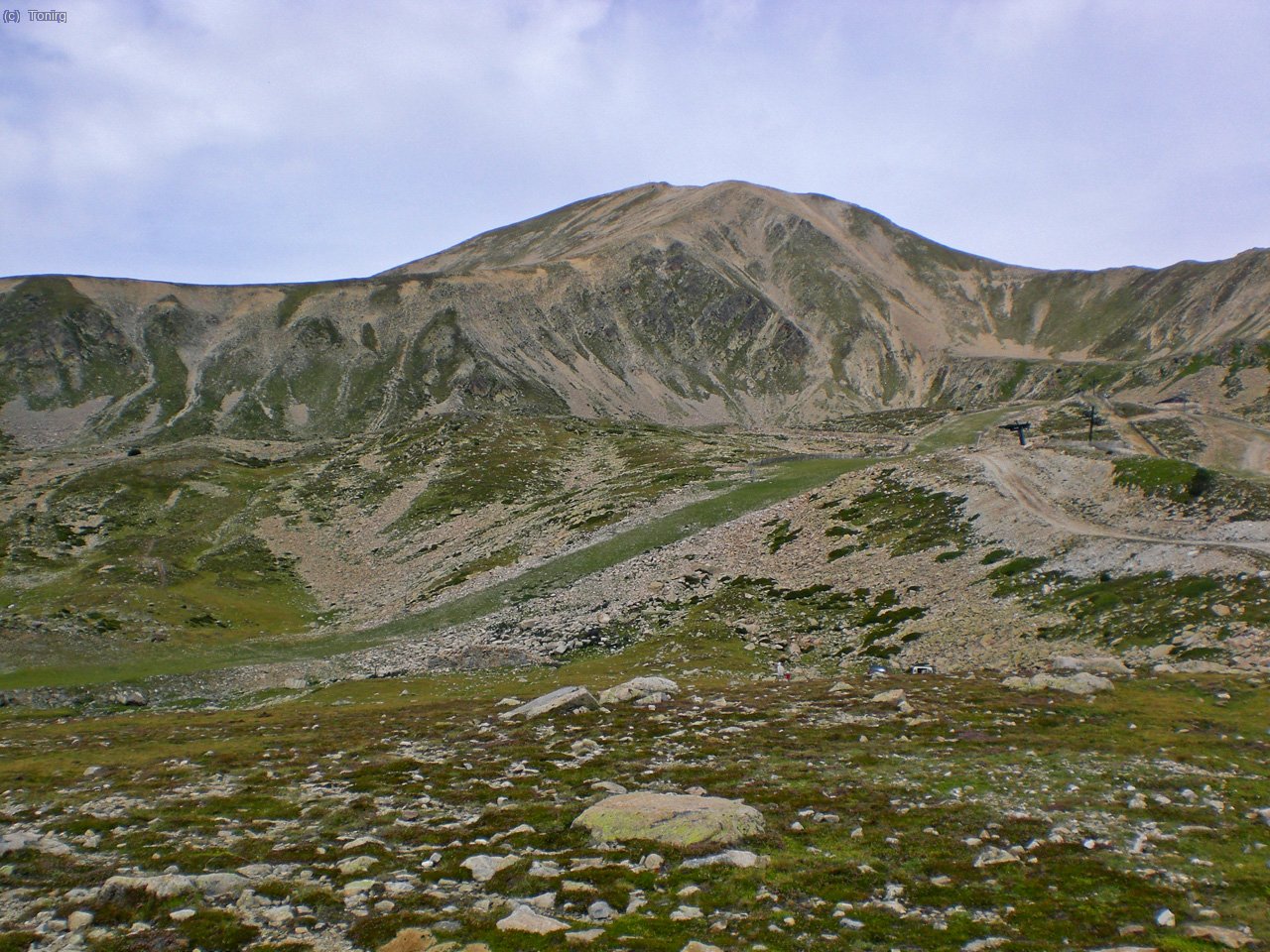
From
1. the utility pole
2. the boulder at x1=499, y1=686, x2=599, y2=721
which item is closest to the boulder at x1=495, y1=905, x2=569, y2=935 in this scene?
the boulder at x1=499, y1=686, x2=599, y2=721

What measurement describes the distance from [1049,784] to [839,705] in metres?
9.24

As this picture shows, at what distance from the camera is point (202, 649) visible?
57.6 meters

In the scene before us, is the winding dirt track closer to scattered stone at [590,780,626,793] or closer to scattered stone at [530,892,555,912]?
scattered stone at [590,780,626,793]

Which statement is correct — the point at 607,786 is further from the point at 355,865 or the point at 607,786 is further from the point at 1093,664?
Result: the point at 1093,664

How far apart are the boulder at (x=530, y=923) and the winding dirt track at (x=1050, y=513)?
38.8 m

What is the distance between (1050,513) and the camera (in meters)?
52.6

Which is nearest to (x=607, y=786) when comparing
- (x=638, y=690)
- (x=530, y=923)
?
(x=530, y=923)

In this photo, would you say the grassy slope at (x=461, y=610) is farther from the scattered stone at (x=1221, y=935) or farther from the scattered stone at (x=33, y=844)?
the scattered stone at (x=1221, y=935)

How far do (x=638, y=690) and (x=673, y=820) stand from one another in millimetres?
15087

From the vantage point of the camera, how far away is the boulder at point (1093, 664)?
29.0 meters

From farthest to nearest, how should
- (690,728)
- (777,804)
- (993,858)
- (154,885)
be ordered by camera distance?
(690,728), (777,804), (993,858), (154,885)

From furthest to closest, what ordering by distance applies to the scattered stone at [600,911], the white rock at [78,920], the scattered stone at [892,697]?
the scattered stone at [892,697], the scattered stone at [600,911], the white rock at [78,920]

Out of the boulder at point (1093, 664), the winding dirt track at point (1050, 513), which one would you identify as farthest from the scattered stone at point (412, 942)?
the winding dirt track at point (1050, 513)

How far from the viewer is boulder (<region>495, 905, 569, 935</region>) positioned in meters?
11.0
